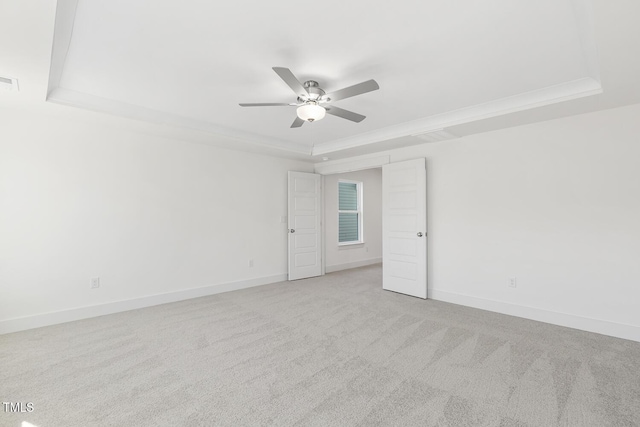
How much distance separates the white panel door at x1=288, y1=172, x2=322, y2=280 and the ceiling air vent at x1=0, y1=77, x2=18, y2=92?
3747 mm

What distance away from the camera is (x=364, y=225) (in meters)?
7.37

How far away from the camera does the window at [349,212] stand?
23.2ft

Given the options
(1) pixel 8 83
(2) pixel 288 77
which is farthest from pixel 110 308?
(2) pixel 288 77

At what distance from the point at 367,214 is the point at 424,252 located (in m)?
3.03

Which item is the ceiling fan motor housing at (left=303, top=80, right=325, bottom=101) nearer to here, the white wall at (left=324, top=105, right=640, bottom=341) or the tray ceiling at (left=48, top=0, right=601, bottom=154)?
the tray ceiling at (left=48, top=0, right=601, bottom=154)

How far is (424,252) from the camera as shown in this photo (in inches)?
178

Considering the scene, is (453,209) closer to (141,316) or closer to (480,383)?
(480,383)

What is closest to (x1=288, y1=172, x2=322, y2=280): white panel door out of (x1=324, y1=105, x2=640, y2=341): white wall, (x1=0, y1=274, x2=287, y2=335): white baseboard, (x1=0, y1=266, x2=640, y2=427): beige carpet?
(x1=0, y1=274, x2=287, y2=335): white baseboard

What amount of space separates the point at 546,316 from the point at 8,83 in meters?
5.99

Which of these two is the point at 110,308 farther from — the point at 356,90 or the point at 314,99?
the point at 356,90

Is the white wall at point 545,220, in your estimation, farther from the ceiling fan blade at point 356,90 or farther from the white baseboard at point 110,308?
the white baseboard at point 110,308

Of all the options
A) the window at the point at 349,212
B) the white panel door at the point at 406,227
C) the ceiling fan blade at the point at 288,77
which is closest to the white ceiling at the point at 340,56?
the ceiling fan blade at the point at 288,77

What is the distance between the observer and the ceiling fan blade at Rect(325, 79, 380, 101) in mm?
2219

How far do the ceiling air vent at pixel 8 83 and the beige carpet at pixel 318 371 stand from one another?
242 centimetres
